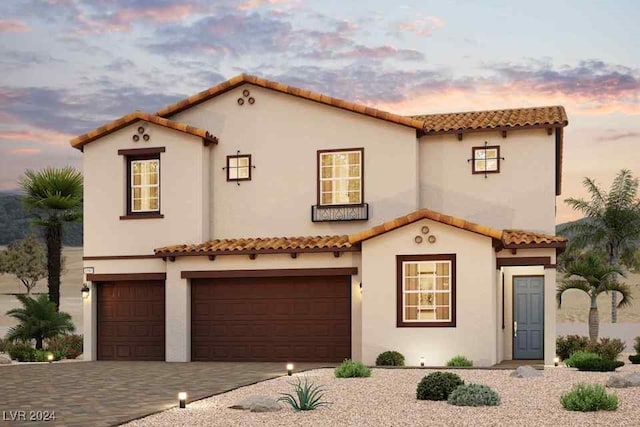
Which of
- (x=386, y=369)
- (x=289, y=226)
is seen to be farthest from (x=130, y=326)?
(x=386, y=369)

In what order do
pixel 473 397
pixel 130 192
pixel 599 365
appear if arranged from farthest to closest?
1. pixel 130 192
2. pixel 599 365
3. pixel 473 397

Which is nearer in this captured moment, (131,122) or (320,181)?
(320,181)

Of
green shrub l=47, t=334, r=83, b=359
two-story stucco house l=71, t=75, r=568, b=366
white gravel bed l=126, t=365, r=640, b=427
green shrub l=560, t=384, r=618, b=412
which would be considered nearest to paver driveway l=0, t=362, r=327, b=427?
white gravel bed l=126, t=365, r=640, b=427

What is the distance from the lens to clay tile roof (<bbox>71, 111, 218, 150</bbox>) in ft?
81.9

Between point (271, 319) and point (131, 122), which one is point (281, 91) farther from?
point (271, 319)

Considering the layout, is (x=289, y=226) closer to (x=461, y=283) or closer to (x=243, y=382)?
(x=461, y=283)

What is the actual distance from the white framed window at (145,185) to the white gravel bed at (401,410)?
1005cm

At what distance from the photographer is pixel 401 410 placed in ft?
43.8

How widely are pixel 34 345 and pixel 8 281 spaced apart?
74.6 meters

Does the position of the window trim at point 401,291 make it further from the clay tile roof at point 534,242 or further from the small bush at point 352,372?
the small bush at point 352,372

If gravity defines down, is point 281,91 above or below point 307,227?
above

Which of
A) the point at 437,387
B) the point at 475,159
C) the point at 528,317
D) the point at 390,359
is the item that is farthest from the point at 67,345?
the point at 437,387

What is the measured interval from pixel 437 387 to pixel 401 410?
1.23 meters

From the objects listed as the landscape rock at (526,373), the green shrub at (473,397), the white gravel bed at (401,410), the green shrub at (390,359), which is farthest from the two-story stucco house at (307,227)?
the green shrub at (473,397)
